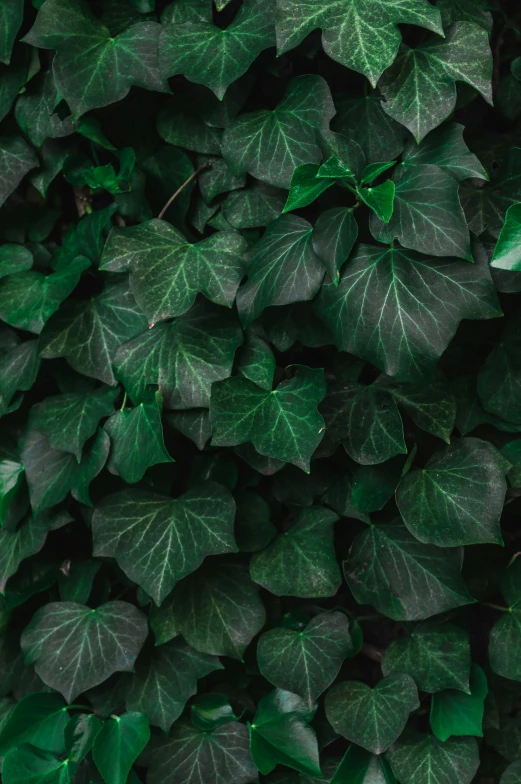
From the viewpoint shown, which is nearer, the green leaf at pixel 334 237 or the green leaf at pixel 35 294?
the green leaf at pixel 334 237

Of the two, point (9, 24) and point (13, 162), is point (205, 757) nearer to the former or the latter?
point (13, 162)

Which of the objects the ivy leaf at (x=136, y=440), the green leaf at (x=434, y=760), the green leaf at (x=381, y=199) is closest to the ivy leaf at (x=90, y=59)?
the green leaf at (x=381, y=199)

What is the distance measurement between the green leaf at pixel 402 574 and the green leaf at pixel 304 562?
1.5 inches

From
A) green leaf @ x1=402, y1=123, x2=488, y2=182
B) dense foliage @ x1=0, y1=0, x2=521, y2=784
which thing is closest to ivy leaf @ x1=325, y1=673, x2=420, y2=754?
dense foliage @ x1=0, y1=0, x2=521, y2=784

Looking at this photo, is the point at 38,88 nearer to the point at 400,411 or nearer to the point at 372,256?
the point at 372,256

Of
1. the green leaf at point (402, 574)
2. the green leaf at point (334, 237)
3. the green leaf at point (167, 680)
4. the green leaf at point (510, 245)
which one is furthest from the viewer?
the green leaf at point (167, 680)

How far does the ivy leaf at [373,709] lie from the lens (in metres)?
1.23

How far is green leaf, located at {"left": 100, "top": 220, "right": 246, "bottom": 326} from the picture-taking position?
1176 mm

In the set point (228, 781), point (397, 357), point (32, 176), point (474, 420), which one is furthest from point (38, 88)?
point (228, 781)

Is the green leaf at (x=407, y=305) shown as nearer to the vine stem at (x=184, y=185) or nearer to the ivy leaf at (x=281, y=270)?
the ivy leaf at (x=281, y=270)

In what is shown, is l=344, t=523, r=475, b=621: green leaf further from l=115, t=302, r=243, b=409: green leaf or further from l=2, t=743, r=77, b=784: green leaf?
l=2, t=743, r=77, b=784: green leaf

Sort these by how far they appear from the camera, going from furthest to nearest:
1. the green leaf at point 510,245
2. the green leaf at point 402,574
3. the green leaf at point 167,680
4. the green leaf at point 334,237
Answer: the green leaf at point 167,680 → the green leaf at point 402,574 → the green leaf at point 334,237 → the green leaf at point 510,245

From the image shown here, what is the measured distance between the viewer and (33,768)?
1.31 meters

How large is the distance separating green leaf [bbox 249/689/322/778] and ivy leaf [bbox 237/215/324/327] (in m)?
0.63
